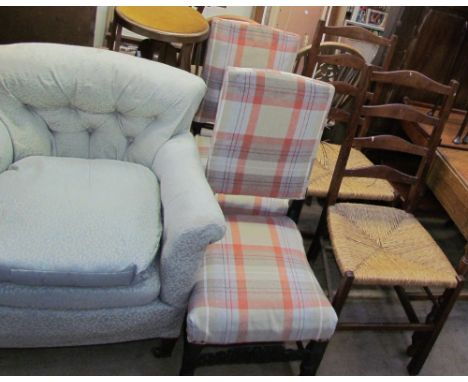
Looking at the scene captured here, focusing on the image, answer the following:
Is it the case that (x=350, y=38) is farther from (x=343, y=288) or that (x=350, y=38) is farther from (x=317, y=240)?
(x=343, y=288)

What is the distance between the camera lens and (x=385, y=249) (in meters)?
1.63

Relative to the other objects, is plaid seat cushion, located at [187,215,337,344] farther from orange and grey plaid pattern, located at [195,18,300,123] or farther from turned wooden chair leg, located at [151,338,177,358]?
orange and grey plaid pattern, located at [195,18,300,123]

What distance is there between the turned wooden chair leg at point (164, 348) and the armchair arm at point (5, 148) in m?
0.79

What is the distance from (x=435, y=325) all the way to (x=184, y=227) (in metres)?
1.03

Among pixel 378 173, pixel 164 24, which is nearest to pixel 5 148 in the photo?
pixel 164 24

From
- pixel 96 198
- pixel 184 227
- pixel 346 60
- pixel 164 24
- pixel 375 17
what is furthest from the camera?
pixel 375 17

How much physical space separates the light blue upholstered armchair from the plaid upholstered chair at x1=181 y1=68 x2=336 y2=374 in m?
0.12

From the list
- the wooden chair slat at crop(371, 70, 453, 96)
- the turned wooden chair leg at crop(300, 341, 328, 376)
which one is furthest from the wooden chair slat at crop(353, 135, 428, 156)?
the turned wooden chair leg at crop(300, 341, 328, 376)

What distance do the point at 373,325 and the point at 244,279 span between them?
56 cm

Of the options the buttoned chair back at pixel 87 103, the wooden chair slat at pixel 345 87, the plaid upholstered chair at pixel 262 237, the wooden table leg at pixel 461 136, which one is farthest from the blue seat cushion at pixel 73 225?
the wooden table leg at pixel 461 136

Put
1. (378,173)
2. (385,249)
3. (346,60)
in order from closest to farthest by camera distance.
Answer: (385,249), (378,173), (346,60)

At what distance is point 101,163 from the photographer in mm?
1630

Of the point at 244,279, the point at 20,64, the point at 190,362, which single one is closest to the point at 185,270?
the point at 244,279

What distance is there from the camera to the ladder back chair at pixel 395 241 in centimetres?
152
